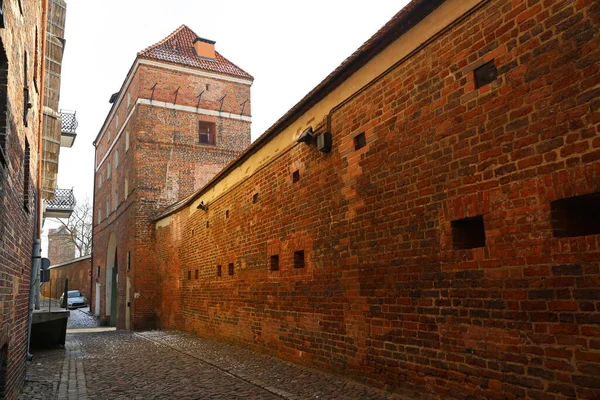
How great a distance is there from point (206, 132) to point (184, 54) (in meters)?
3.75

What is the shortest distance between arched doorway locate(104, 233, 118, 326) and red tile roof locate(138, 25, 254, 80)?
9459 mm

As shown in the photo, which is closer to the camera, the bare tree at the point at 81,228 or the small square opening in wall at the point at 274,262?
the small square opening in wall at the point at 274,262

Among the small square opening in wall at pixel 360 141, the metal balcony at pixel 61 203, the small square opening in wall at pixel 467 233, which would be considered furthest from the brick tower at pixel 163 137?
the small square opening in wall at pixel 467 233

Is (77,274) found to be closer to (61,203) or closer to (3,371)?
(61,203)

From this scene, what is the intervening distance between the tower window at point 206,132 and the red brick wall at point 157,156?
0.95ft

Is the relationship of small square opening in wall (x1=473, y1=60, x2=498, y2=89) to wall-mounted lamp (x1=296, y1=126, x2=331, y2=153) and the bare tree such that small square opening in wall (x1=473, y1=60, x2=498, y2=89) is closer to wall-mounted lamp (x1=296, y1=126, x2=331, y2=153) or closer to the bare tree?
wall-mounted lamp (x1=296, y1=126, x2=331, y2=153)

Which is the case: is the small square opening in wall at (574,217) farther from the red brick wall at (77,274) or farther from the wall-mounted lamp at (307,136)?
the red brick wall at (77,274)

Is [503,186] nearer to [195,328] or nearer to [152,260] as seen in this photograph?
[195,328]

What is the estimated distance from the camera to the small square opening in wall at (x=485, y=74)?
15.7 ft

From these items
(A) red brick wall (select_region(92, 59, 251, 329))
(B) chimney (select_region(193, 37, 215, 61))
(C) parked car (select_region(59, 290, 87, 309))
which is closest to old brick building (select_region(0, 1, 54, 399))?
(A) red brick wall (select_region(92, 59, 251, 329))

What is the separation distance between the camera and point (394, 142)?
20.0 feet

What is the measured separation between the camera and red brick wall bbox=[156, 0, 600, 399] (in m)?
3.88

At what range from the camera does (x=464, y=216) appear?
493 centimetres

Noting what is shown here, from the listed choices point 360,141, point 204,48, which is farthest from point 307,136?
point 204,48
